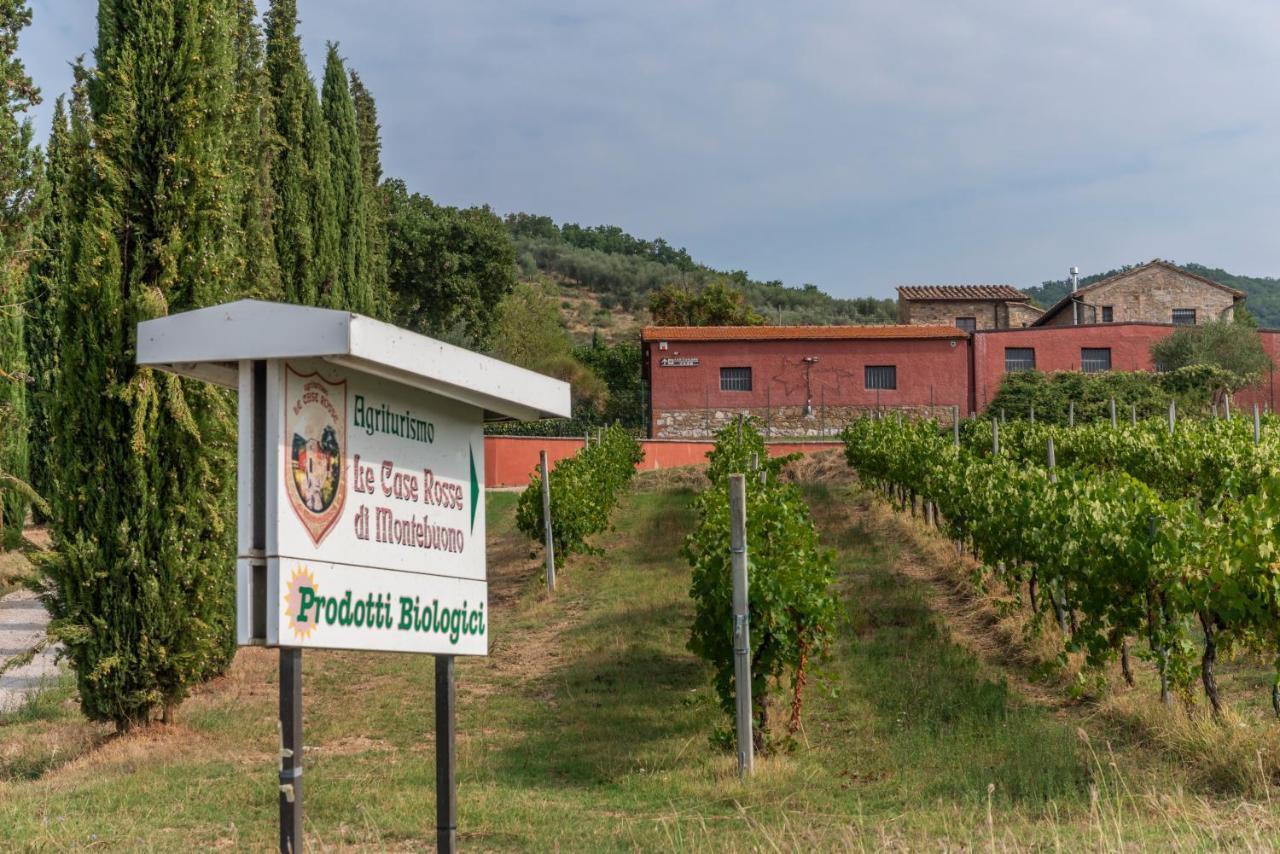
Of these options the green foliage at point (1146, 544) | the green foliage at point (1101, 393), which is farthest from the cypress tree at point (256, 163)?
the green foliage at point (1101, 393)

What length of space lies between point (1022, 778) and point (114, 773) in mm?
5598

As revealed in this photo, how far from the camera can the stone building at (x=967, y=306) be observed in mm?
52156

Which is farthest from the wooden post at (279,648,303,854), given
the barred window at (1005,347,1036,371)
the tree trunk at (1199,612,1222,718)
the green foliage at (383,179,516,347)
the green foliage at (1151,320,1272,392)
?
the green foliage at (383,179,516,347)

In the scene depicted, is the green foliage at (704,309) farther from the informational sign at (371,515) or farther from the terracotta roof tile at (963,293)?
the informational sign at (371,515)

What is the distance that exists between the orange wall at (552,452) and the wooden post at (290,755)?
23815 mm

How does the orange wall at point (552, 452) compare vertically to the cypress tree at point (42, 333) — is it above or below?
below

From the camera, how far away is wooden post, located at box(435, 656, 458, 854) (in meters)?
4.54

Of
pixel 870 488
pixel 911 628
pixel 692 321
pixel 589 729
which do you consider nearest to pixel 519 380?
pixel 589 729

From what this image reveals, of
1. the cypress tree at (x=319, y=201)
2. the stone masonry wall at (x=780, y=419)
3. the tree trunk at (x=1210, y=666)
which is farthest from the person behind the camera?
the stone masonry wall at (x=780, y=419)

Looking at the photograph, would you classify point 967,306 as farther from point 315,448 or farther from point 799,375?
point 315,448

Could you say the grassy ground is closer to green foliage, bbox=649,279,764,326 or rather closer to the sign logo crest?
the sign logo crest

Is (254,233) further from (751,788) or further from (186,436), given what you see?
(751,788)

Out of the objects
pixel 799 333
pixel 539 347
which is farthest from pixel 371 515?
pixel 539 347

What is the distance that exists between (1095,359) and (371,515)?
38229mm
